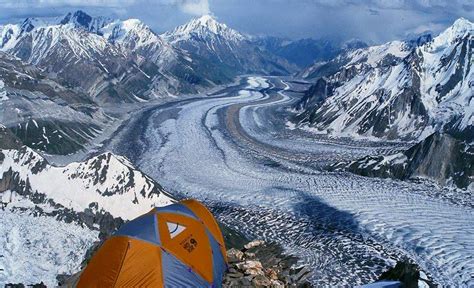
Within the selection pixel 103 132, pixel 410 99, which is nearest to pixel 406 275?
pixel 410 99

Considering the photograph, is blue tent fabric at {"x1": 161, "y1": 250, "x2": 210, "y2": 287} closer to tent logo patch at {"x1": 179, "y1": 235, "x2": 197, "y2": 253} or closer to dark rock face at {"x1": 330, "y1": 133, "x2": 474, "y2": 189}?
tent logo patch at {"x1": 179, "y1": 235, "x2": 197, "y2": 253}

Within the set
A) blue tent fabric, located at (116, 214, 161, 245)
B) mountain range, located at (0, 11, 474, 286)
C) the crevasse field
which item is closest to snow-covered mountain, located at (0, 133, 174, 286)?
mountain range, located at (0, 11, 474, 286)

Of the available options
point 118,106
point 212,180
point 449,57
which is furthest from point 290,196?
point 118,106

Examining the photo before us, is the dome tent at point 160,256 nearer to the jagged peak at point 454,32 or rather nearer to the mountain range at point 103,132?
the mountain range at point 103,132

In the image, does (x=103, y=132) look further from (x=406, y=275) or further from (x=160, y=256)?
(x=406, y=275)

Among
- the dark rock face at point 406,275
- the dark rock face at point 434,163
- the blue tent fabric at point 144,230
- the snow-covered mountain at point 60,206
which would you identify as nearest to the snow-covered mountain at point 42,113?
the snow-covered mountain at point 60,206

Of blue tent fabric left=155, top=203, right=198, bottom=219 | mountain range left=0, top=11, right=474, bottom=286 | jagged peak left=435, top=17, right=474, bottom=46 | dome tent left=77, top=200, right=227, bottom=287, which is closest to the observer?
dome tent left=77, top=200, right=227, bottom=287

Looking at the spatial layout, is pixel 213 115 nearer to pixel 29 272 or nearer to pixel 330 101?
pixel 330 101
